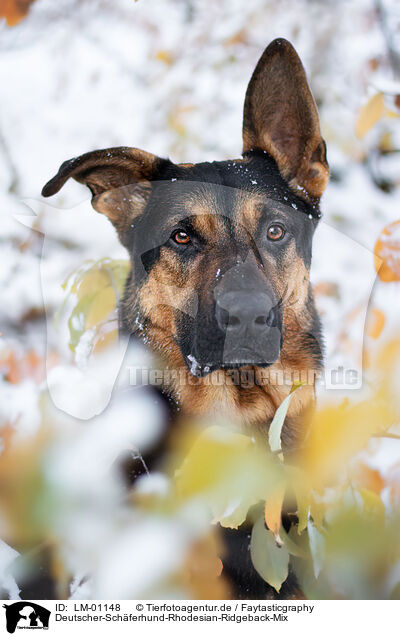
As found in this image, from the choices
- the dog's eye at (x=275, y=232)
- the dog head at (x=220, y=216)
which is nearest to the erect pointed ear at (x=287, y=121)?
the dog head at (x=220, y=216)

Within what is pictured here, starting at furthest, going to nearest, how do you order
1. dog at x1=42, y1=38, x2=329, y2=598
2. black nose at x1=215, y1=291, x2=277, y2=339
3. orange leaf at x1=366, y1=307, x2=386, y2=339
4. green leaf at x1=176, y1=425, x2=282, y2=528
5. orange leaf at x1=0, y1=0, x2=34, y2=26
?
orange leaf at x1=0, y1=0, x2=34, y2=26
orange leaf at x1=366, y1=307, x2=386, y2=339
dog at x1=42, y1=38, x2=329, y2=598
green leaf at x1=176, y1=425, x2=282, y2=528
black nose at x1=215, y1=291, x2=277, y2=339

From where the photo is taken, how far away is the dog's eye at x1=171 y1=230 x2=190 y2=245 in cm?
194

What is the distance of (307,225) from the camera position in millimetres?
1963

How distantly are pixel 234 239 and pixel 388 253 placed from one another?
626 mm

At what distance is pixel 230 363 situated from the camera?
5.73 feet

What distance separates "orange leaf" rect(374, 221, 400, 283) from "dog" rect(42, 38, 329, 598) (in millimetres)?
269

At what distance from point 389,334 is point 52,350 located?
4.39ft

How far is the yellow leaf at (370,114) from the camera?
196 centimetres

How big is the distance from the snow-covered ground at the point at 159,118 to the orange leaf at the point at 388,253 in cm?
3

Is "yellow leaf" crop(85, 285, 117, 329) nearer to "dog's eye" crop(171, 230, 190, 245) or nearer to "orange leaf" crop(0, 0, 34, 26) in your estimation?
"dog's eye" crop(171, 230, 190, 245)
